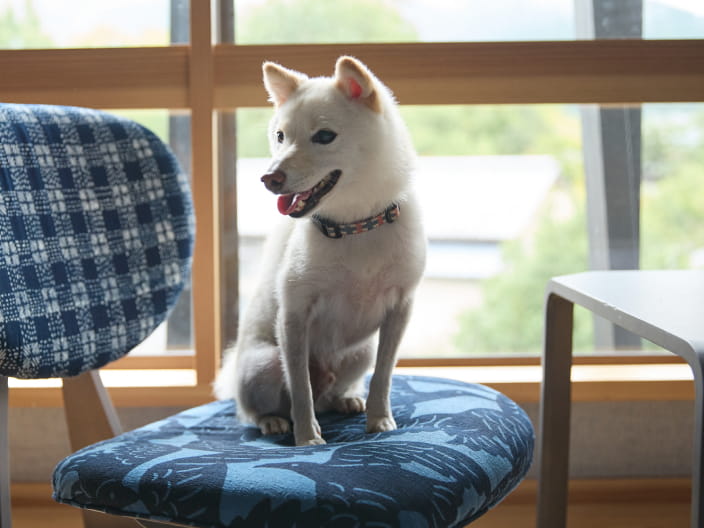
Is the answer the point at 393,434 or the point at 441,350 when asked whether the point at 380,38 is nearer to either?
the point at 441,350

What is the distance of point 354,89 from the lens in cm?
111

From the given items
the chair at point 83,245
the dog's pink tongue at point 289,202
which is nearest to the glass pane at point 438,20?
the chair at point 83,245

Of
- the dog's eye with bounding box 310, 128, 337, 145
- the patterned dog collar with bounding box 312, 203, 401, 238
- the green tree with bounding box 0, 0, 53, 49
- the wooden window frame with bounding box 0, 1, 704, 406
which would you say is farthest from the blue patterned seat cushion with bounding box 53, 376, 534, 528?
the green tree with bounding box 0, 0, 53, 49

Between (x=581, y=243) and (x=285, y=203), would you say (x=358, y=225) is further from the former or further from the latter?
(x=581, y=243)

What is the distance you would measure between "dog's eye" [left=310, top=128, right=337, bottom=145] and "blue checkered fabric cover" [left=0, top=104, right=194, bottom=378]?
1.10 ft

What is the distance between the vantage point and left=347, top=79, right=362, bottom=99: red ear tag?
1.11m

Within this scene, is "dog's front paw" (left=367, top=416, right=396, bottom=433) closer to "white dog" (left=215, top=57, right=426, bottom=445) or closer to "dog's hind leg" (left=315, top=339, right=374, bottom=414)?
"white dog" (left=215, top=57, right=426, bottom=445)

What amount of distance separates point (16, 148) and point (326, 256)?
1.68ft

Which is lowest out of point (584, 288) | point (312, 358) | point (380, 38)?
point (312, 358)

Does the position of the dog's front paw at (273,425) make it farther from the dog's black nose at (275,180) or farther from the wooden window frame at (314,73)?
the wooden window frame at (314,73)

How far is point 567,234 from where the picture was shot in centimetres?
196

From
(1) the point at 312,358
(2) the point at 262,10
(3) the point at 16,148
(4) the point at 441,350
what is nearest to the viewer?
(3) the point at 16,148

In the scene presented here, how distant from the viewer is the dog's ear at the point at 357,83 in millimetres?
A: 1081

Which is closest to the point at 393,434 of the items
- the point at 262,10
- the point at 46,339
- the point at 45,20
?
the point at 46,339
